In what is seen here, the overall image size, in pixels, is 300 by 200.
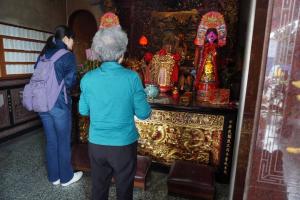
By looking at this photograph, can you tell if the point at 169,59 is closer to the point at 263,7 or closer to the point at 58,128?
the point at 58,128

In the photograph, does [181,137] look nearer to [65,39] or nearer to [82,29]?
[65,39]

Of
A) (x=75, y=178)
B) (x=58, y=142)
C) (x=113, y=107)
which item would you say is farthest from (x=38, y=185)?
(x=113, y=107)

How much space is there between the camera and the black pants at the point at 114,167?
135 centimetres

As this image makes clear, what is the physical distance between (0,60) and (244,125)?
12.1 ft

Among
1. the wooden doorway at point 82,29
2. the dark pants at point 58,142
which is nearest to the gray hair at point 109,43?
the dark pants at point 58,142

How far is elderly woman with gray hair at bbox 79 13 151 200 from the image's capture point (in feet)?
4.04

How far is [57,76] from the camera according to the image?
2.00 meters

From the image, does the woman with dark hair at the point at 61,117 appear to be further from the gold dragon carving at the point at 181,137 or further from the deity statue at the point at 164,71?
the deity statue at the point at 164,71

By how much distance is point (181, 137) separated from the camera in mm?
2436

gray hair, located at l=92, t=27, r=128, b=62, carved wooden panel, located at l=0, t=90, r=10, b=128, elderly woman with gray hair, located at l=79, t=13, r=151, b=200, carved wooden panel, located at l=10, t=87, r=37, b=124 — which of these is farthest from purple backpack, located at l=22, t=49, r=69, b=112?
carved wooden panel, located at l=10, t=87, r=37, b=124

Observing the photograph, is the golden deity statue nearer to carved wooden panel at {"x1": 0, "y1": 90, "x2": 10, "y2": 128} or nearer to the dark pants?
the dark pants

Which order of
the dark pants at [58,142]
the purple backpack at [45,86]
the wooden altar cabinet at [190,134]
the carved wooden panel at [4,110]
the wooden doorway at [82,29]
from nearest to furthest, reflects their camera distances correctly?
the purple backpack at [45,86], the dark pants at [58,142], the wooden altar cabinet at [190,134], the carved wooden panel at [4,110], the wooden doorway at [82,29]

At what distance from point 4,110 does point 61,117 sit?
1.98m

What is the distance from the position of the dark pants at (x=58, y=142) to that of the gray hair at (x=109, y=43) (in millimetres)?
1065
